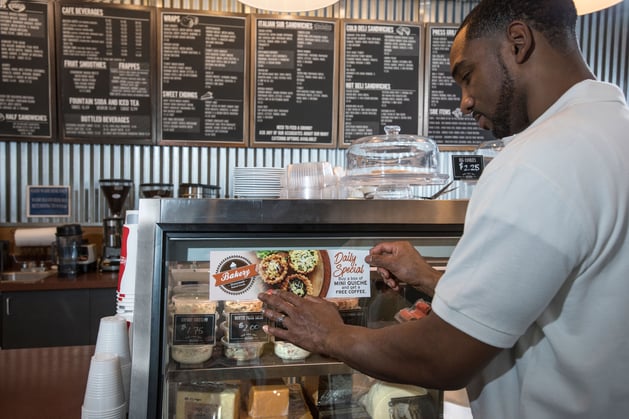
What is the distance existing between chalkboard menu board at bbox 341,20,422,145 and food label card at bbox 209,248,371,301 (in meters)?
2.60

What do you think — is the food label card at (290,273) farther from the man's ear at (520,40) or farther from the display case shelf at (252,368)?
the man's ear at (520,40)

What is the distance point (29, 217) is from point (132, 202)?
0.72m

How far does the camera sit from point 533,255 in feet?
2.36

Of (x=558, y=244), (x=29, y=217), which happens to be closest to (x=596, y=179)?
(x=558, y=244)

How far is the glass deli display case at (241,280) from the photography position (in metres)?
1.06

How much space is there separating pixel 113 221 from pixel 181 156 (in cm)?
72

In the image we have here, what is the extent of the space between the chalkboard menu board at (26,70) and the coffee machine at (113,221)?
0.58 m

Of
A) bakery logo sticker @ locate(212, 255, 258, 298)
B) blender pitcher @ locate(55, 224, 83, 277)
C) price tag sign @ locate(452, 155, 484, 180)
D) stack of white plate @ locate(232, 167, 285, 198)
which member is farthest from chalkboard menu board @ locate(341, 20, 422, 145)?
bakery logo sticker @ locate(212, 255, 258, 298)

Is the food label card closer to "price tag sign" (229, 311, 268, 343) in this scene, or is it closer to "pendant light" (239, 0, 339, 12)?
"price tag sign" (229, 311, 268, 343)

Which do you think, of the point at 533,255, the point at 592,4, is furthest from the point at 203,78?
the point at 533,255

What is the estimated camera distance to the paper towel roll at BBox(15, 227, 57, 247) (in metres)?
3.24

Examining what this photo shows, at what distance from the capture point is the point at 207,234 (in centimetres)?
110

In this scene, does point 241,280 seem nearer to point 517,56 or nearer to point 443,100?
point 517,56

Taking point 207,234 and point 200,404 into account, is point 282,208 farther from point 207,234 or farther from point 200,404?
point 200,404
